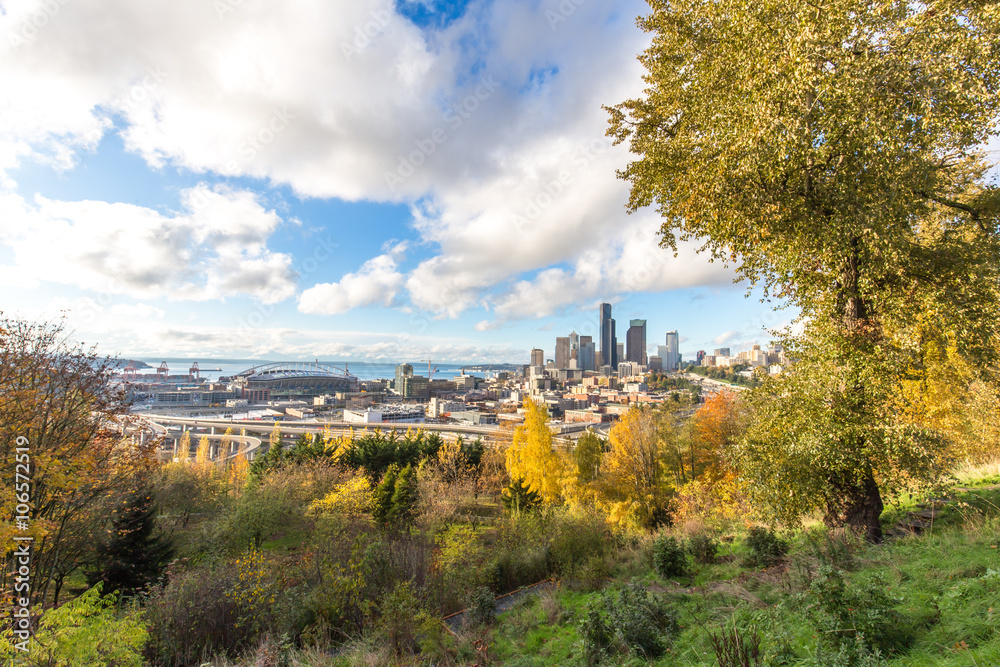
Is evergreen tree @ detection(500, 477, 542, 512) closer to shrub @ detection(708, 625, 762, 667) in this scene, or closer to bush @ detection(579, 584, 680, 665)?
bush @ detection(579, 584, 680, 665)

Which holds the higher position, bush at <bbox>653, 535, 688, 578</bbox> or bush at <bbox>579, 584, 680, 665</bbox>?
bush at <bbox>579, 584, 680, 665</bbox>

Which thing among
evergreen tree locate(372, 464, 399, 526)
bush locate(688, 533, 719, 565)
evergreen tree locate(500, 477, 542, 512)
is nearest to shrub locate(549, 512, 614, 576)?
bush locate(688, 533, 719, 565)

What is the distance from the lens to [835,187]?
6.26 meters

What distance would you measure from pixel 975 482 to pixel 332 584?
57.8 ft

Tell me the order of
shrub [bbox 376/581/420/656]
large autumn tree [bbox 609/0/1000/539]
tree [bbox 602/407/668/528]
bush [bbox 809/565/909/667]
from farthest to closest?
tree [bbox 602/407/668/528]
shrub [bbox 376/581/420/656]
large autumn tree [bbox 609/0/1000/539]
bush [bbox 809/565/909/667]

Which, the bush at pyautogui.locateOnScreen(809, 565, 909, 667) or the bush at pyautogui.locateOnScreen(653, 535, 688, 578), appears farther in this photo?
the bush at pyautogui.locateOnScreen(653, 535, 688, 578)

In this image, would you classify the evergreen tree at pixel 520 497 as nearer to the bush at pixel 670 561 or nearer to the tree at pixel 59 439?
the bush at pixel 670 561

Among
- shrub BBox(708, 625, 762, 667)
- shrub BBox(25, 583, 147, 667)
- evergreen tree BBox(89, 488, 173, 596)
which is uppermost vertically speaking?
shrub BBox(708, 625, 762, 667)

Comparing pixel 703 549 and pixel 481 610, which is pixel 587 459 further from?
pixel 481 610

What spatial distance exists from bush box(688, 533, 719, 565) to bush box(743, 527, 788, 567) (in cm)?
168

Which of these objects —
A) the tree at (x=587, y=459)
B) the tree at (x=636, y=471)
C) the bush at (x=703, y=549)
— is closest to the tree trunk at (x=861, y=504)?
the bush at (x=703, y=549)

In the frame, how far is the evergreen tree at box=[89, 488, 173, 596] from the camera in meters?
13.7

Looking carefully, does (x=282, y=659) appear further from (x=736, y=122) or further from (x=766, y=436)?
(x=736, y=122)

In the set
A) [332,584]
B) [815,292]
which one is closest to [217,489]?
[332,584]
